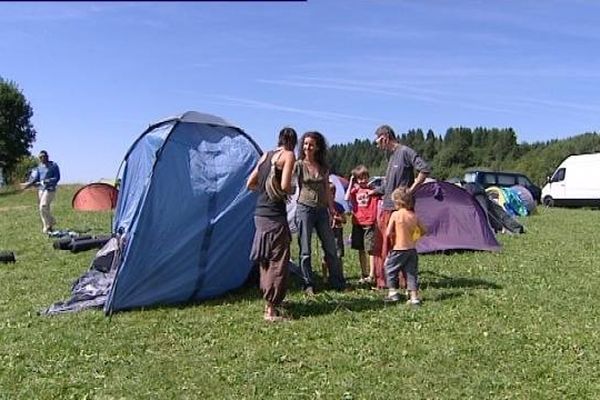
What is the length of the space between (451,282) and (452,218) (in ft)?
10.3

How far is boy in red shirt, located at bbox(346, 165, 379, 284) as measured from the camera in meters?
8.12

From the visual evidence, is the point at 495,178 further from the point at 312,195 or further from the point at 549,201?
the point at 312,195

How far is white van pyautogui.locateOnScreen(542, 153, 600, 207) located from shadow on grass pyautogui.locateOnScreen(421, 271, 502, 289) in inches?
867

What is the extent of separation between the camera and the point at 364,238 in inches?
325

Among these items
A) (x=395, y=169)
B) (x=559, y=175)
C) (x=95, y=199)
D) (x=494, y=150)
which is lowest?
(x=95, y=199)

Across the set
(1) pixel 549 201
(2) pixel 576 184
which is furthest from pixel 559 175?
(1) pixel 549 201

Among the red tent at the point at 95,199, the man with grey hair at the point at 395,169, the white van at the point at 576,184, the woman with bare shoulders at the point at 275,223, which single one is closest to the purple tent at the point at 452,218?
the man with grey hair at the point at 395,169

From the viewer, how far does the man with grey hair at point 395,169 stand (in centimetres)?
724

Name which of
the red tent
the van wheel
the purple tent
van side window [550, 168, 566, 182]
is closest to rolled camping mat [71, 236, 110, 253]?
the purple tent

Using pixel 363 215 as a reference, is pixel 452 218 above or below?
below

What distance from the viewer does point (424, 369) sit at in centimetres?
512

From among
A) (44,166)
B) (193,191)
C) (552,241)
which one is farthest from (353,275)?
(44,166)

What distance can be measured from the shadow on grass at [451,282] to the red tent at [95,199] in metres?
14.4

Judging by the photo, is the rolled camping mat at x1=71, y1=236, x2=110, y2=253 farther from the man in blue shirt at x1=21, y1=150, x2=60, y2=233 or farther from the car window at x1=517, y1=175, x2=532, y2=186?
the car window at x1=517, y1=175, x2=532, y2=186
